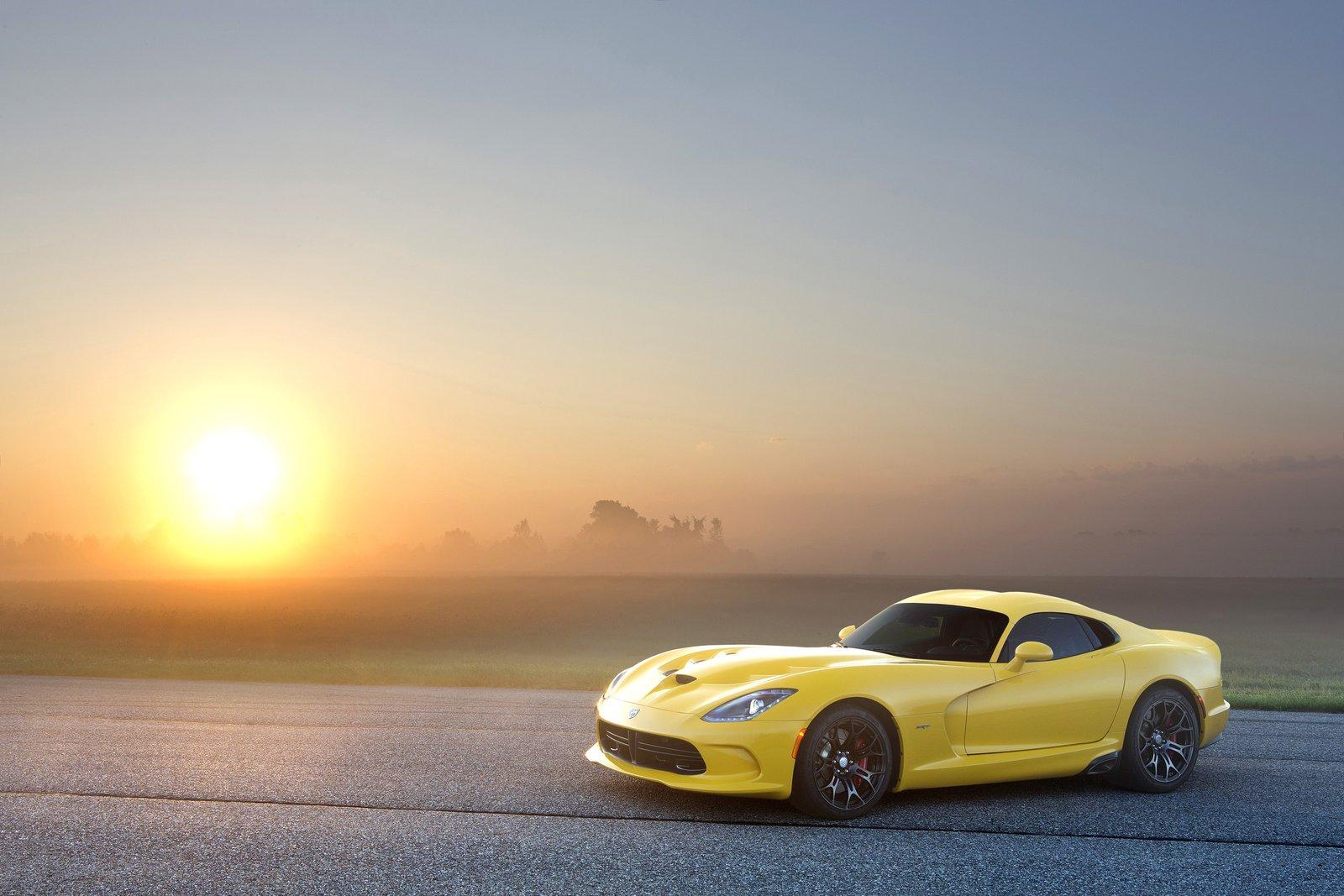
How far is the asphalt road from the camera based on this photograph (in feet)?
Result: 20.0

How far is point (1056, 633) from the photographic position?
9.07 meters

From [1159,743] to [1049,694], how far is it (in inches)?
45.1

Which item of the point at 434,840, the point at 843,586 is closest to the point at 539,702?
the point at 434,840

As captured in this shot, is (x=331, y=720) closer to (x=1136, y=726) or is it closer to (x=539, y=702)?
(x=539, y=702)

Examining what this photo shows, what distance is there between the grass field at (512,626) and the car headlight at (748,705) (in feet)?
39.1

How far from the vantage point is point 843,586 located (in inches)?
4695

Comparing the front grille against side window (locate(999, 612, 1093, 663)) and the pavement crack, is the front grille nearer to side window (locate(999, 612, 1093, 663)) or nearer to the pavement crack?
the pavement crack

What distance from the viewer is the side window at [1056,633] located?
891cm

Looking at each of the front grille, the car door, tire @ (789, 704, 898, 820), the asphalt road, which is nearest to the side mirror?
the car door

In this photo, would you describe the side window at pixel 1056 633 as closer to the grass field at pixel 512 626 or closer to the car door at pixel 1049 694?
the car door at pixel 1049 694

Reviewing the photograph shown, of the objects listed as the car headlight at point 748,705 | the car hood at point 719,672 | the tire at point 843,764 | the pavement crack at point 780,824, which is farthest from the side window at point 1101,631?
the car headlight at point 748,705

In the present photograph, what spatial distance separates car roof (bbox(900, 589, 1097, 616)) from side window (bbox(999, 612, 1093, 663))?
6 centimetres

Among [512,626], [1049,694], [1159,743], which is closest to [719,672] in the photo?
[1049,694]

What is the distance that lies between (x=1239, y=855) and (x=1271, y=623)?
7682 cm
